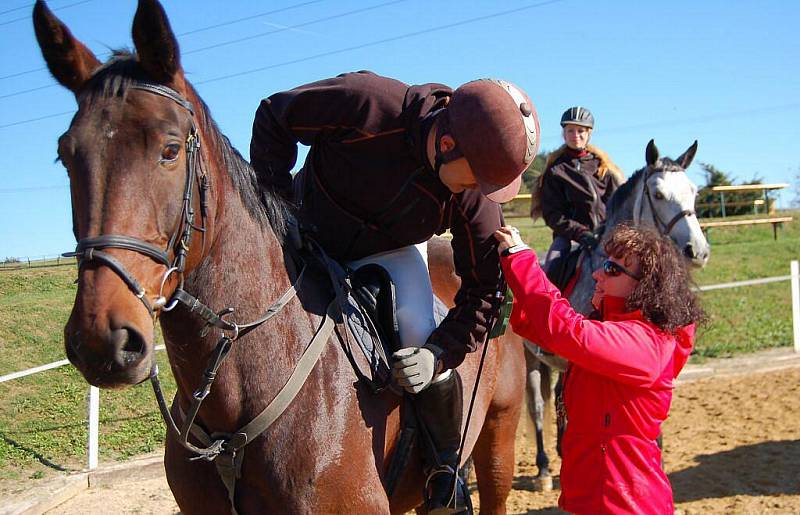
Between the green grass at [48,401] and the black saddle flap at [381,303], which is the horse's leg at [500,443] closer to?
the black saddle flap at [381,303]

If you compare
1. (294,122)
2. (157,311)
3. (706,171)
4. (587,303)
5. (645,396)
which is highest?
(294,122)

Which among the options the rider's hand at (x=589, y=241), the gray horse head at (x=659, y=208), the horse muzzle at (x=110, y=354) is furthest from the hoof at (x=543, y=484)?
the horse muzzle at (x=110, y=354)

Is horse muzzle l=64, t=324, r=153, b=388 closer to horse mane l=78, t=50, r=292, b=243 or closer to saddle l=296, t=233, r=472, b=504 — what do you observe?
horse mane l=78, t=50, r=292, b=243

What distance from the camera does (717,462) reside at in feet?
20.6

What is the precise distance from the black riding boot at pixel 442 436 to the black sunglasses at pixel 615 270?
86 centimetres

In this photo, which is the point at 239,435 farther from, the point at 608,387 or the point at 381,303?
the point at 608,387

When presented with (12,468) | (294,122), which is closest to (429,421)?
(294,122)

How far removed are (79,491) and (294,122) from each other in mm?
4638

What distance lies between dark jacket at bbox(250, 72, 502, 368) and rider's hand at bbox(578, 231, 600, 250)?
3311 millimetres

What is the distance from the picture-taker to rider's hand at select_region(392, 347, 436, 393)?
95.6 inches

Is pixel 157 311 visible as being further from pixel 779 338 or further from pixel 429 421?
pixel 779 338

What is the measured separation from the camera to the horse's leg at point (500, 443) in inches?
153

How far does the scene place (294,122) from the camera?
Answer: 252 centimetres

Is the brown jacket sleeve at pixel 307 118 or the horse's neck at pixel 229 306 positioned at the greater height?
the brown jacket sleeve at pixel 307 118
